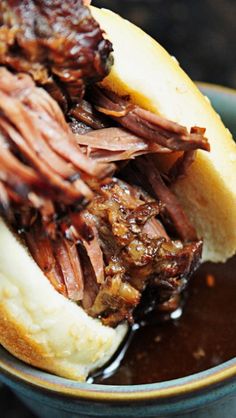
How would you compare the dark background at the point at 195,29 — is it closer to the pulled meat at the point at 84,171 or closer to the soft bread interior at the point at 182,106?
the soft bread interior at the point at 182,106

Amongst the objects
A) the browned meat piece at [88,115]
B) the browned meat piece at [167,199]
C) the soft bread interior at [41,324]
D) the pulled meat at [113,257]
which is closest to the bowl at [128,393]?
the soft bread interior at [41,324]

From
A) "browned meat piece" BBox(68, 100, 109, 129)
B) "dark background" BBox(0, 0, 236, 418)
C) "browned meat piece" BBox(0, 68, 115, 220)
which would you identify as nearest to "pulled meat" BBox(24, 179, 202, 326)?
"browned meat piece" BBox(68, 100, 109, 129)

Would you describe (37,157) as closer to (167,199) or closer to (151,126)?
(151,126)

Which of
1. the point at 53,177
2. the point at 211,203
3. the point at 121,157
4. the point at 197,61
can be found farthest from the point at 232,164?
the point at 197,61

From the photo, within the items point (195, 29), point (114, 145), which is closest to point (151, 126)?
point (114, 145)

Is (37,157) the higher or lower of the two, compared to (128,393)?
higher

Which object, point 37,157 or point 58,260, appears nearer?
point 37,157

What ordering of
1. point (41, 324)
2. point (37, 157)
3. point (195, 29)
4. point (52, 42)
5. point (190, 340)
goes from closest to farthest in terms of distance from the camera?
point (37, 157) → point (52, 42) → point (41, 324) → point (190, 340) → point (195, 29)
